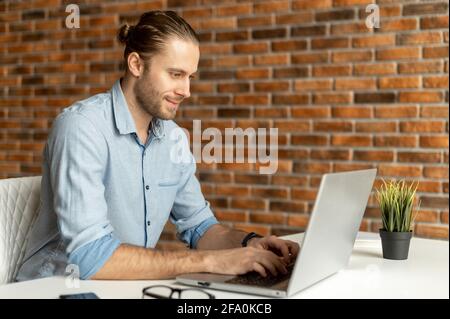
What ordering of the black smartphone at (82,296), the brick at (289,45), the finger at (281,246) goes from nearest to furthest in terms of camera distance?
the black smartphone at (82,296) → the finger at (281,246) → the brick at (289,45)

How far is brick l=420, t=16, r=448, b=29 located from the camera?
2891 mm

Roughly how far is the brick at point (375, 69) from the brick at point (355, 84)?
0.12ft

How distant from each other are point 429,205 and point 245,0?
54.9 inches

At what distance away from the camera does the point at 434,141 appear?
2.92 m

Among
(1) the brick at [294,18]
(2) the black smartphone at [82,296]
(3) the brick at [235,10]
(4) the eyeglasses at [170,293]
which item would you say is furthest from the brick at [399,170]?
(2) the black smartphone at [82,296]

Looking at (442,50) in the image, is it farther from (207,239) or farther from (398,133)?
(207,239)

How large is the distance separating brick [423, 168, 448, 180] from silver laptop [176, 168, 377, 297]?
1.50 metres

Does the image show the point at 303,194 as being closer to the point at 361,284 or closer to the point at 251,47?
the point at 251,47

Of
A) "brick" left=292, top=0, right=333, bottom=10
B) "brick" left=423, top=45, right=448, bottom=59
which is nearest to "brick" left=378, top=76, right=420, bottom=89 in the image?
"brick" left=423, top=45, right=448, bottom=59

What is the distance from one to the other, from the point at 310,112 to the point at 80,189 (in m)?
1.84

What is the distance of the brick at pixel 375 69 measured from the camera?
9.86 ft

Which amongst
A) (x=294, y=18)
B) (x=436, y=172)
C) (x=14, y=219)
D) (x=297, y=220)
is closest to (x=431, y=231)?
(x=436, y=172)

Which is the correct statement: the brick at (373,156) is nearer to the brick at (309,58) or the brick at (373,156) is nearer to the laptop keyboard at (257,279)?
the brick at (309,58)
